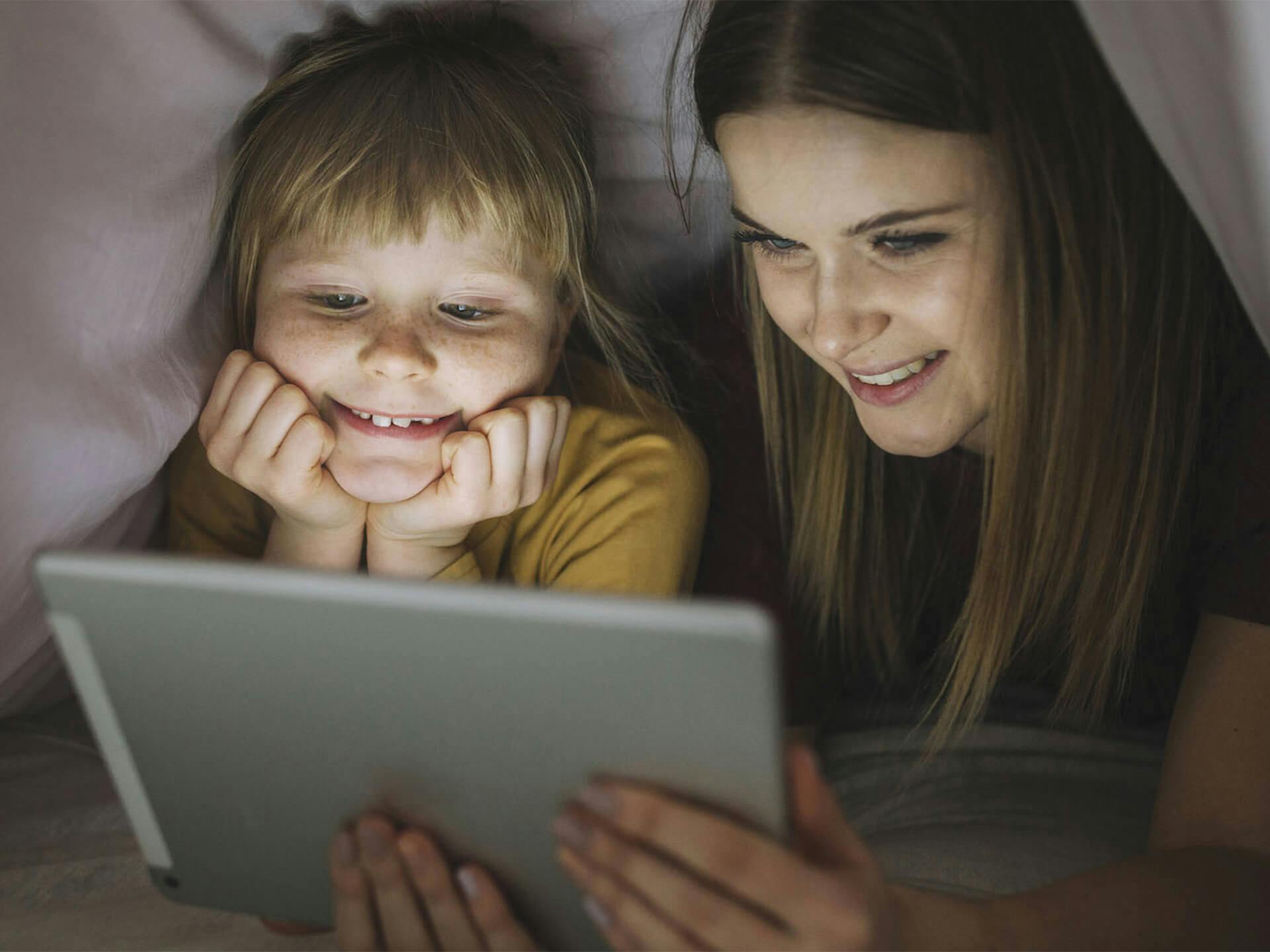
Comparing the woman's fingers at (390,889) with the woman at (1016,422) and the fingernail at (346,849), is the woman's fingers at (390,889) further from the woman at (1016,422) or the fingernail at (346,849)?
the woman at (1016,422)

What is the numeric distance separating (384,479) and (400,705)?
345 millimetres

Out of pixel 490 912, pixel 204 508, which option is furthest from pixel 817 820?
pixel 204 508

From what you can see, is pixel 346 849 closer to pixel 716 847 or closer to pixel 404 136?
pixel 716 847

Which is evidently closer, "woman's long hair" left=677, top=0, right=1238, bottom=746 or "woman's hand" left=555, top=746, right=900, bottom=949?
"woman's hand" left=555, top=746, right=900, bottom=949

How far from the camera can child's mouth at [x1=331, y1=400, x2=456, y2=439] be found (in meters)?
0.92

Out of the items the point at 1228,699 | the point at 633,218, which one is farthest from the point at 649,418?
the point at 1228,699

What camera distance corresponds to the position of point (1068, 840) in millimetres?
872

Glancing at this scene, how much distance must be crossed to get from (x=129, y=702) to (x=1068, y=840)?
0.62m

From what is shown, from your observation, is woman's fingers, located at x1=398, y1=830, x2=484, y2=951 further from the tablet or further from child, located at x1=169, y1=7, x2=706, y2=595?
child, located at x1=169, y1=7, x2=706, y2=595

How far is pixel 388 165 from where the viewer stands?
0.89 metres

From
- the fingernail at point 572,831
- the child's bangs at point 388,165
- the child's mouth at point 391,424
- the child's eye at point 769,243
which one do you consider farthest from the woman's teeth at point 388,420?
the fingernail at point 572,831

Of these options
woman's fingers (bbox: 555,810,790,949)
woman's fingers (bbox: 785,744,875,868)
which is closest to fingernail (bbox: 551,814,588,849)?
woman's fingers (bbox: 555,810,790,949)

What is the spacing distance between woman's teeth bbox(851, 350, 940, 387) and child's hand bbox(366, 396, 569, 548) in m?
0.23

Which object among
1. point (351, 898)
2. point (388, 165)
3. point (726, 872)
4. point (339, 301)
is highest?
point (388, 165)
